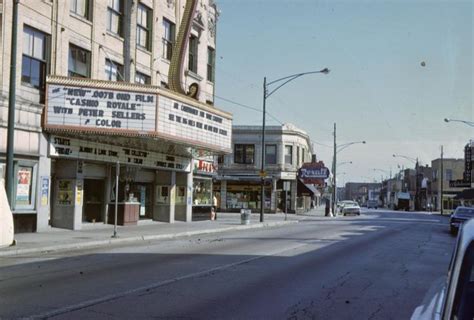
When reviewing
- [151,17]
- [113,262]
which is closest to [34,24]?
[151,17]

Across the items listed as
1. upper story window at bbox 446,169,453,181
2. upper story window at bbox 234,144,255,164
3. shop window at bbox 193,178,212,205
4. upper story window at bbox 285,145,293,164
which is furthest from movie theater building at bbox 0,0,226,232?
upper story window at bbox 446,169,453,181

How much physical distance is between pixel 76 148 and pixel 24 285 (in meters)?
14.1

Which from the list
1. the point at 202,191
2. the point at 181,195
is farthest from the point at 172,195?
the point at 202,191

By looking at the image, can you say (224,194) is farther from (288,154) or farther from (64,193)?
(64,193)

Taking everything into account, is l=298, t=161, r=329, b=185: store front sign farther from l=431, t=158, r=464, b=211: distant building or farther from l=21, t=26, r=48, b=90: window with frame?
l=431, t=158, r=464, b=211: distant building

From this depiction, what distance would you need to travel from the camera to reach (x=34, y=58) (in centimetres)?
2231

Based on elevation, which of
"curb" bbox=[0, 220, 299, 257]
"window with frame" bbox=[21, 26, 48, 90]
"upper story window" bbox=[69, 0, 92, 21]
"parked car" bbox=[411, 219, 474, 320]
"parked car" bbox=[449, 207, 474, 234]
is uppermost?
"upper story window" bbox=[69, 0, 92, 21]

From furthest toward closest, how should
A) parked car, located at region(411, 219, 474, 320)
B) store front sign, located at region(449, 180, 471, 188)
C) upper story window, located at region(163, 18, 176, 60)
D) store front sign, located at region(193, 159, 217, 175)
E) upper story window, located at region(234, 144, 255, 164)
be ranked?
store front sign, located at region(449, 180, 471, 188), upper story window, located at region(234, 144, 255, 164), store front sign, located at region(193, 159, 217, 175), upper story window, located at region(163, 18, 176, 60), parked car, located at region(411, 219, 474, 320)

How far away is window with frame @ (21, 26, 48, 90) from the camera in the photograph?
21.8 m

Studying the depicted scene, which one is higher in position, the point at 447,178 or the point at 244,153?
the point at 244,153

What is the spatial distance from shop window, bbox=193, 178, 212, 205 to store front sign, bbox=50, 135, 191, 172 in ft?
9.81

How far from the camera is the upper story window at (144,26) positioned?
97.7ft

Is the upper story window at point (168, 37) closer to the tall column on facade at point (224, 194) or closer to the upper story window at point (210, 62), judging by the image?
the upper story window at point (210, 62)

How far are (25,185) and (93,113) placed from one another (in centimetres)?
374
